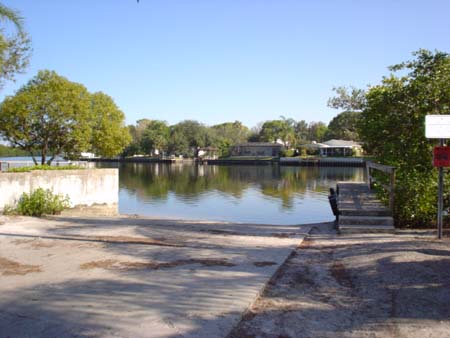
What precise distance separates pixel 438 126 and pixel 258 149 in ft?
334

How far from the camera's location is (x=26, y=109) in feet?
82.5

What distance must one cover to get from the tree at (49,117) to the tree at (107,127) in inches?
31.0

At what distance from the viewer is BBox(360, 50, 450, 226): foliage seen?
10469mm

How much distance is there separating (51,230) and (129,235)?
78.9 inches

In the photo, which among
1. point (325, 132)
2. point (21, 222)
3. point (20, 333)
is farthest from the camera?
point (325, 132)

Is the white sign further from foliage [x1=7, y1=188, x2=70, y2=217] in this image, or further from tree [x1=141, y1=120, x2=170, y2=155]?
tree [x1=141, y1=120, x2=170, y2=155]

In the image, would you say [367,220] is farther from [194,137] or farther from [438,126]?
[194,137]

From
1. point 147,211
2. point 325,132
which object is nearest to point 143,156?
point 325,132

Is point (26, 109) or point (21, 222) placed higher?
point (26, 109)

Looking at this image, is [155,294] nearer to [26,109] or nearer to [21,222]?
[21,222]

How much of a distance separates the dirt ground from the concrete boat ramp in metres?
0.30

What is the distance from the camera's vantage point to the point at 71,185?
19109 millimetres

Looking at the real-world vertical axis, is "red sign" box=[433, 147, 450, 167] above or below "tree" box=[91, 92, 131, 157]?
below

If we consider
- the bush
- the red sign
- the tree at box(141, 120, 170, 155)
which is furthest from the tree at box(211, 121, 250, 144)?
the red sign
